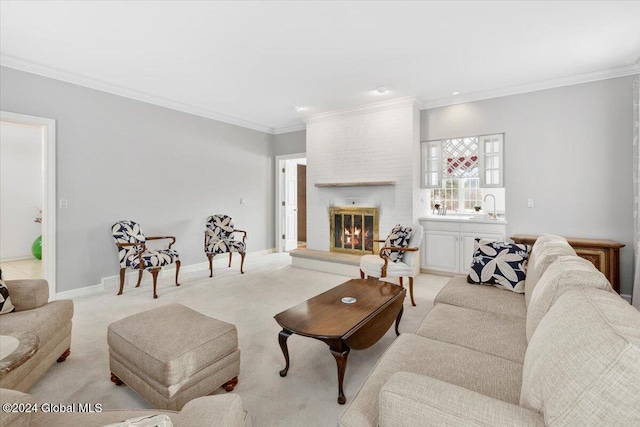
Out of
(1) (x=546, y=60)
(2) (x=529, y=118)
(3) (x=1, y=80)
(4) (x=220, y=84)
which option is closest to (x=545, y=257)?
(1) (x=546, y=60)

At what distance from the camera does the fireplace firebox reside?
5207 mm

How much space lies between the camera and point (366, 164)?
5.22 meters

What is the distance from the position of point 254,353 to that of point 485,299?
5.95ft

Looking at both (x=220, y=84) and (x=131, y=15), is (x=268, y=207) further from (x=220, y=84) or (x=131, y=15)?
(x=131, y=15)

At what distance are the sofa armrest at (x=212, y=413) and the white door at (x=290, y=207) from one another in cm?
578

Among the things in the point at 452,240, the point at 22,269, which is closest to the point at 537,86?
the point at 452,240

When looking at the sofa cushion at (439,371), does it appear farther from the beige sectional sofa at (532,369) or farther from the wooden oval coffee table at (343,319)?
the wooden oval coffee table at (343,319)

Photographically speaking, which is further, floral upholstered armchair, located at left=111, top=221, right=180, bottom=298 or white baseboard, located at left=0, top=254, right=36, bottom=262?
white baseboard, located at left=0, top=254, right=36, bottom=262

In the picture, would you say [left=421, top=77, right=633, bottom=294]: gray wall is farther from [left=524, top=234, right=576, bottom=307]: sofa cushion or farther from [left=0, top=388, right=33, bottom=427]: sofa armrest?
[left=0, top=388, right=33, bottom=427]: sofa armrest

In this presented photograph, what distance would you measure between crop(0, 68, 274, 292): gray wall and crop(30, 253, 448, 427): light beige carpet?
74 cm

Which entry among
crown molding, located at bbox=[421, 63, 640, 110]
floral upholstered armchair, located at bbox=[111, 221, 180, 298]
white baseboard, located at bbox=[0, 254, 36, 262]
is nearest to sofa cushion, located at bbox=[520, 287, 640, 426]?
floral upholstered armchair, located at bbox=[111, 221, 180, 298]

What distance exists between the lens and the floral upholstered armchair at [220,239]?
4.90 m

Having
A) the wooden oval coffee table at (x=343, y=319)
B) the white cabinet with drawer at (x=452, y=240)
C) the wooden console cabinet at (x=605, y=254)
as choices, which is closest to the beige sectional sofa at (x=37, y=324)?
the wooden oval coffee table at (x=343, y=319)

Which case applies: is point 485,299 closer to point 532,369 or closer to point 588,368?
point 532,369
